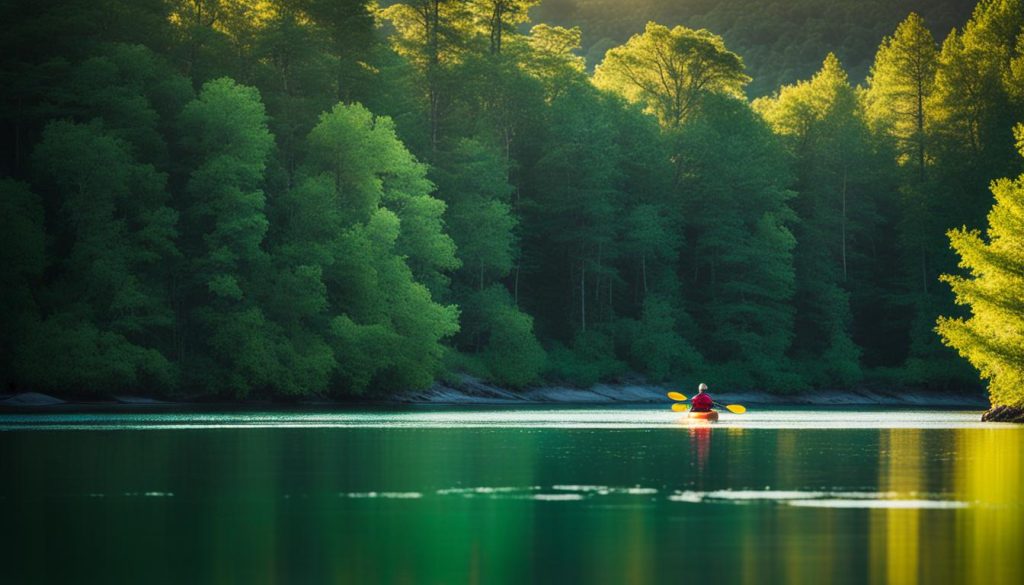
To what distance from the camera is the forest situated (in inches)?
2756

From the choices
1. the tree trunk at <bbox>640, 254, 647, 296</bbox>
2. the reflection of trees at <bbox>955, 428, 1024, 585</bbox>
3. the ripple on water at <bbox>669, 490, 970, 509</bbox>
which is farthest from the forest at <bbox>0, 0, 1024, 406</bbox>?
the ripple on water at <bbox>669, 490, 970, 509</bbox>

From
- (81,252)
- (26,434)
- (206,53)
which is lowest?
(26,434)

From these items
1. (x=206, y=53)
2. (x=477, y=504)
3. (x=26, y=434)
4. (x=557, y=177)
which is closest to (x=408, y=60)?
(x=557, y=177)

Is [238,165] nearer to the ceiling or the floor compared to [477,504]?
nearer to the ceiling

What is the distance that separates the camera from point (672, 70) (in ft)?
372

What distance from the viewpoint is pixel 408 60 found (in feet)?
321

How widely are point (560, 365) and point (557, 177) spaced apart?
1315 cm

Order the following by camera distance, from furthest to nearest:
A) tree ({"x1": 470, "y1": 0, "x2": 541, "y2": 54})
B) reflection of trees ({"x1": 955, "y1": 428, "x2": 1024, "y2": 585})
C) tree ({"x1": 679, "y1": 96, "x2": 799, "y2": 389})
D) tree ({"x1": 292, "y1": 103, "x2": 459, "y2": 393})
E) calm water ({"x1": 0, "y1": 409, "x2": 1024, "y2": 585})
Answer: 1. tree ({"x1": 470, "y1": 0, "x2": 541, "y2": 54})
2. tree ({"x1": 679, "y1": 96, "x2": 799, "y2": 389})
3. tree ({"x1": 292, "y1": 103, "x2": 459, "y2": 393})
4. calm water ({"x1": 0, "y1": 409, "x2": 1024, "y2": 585})
5. reflection of trees ({"x1": 955, "y1": 428, "x2": 1024, "y2": 585})

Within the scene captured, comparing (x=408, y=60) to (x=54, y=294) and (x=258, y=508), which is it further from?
(x=258, y=508)

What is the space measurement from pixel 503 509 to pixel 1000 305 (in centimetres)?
4045

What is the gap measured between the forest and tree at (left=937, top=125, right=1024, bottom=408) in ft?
0.37

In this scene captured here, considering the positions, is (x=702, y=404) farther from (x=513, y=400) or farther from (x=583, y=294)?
(x=583, y=294)

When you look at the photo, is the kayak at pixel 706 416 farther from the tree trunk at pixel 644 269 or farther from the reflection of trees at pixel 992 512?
the tree trunk at pixel 644 269

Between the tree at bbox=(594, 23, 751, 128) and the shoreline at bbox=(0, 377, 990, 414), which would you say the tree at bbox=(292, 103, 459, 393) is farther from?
the tree at bbox=(594, 23, 751, 128)
